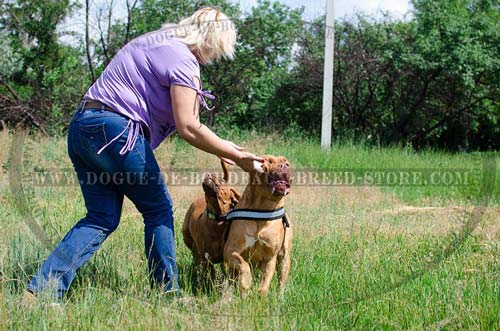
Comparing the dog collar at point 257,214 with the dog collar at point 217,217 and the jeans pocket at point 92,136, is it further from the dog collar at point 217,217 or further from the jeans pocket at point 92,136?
the jeans pocket at point 92,136

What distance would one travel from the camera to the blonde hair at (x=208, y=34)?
3410 mm

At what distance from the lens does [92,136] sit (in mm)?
3355

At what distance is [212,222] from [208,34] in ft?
4.19

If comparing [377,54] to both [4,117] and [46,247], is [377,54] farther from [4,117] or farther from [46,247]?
[46,247]

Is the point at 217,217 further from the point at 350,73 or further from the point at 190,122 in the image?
the point at 350,73

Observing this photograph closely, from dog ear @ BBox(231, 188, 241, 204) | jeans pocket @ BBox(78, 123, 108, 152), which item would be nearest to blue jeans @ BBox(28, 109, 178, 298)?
jeans pocket @ BBox(78, 123, 108, 152)

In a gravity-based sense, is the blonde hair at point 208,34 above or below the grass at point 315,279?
above

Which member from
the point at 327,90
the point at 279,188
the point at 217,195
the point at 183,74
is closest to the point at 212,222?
the point at 217,195

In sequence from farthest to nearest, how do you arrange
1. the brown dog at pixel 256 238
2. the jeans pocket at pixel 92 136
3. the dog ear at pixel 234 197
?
the dog ear at pixel 234 197 → the brown dog at pixel 256 238 → the jeans pocket at pixel 92 136

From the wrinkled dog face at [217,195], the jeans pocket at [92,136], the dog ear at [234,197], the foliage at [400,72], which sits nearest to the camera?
the jeans pocket at [92,136]

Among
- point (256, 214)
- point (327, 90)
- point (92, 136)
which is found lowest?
point (256, 214)

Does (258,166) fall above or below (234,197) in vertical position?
above

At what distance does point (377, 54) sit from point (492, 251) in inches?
391

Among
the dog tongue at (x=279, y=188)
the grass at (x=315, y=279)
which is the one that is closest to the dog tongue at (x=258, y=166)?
the dog tongue at (x=279, y=188)
